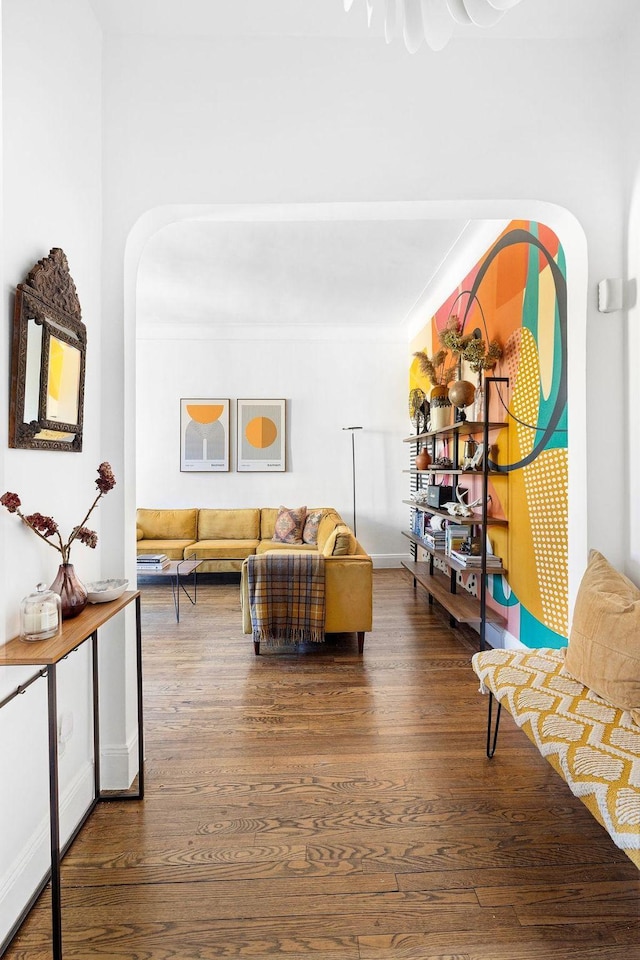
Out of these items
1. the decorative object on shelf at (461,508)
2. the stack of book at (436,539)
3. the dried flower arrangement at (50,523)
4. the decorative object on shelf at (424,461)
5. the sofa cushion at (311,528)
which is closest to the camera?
the dried flower arrangement at (50,523)

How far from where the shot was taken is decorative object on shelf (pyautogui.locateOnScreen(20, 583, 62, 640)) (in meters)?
1.39

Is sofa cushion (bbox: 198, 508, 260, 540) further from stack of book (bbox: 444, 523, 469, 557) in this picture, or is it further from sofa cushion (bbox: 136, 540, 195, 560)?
stack of book (bbox: 444, 523, 469, 557)

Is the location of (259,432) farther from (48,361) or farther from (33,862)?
(33,862)

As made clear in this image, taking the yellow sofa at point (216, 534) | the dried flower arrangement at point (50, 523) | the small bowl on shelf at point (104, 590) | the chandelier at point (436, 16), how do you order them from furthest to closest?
the yellow sofa at point (216, 534), the small bowl on shelf at point (104, 590), the dried flower arrangement at point (50, 523), the chandelier at point (436, 16)

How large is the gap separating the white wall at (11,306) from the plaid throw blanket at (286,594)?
1.39m

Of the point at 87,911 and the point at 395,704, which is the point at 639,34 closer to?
the point at 395,704

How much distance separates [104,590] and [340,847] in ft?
3.92

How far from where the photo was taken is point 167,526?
593 centimetres

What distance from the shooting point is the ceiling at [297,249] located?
1978mm

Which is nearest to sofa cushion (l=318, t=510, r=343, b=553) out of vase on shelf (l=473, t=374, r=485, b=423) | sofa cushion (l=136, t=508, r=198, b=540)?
sofa cushion (l=136, t=508, r=198, b=540)

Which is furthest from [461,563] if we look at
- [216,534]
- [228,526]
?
[216,534]

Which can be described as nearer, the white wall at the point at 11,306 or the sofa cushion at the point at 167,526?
the white wall at the point at 11,306

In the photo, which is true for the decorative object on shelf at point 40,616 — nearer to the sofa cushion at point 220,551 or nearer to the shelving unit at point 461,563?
the shelving unit at point 461,563

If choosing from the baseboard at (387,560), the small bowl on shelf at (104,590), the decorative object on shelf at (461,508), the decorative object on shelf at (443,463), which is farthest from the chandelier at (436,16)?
the baseboard at (387,560)
